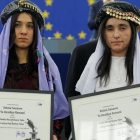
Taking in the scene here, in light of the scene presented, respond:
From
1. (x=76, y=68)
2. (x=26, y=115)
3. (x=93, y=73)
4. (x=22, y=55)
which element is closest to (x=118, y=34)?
(x=93, y=73)

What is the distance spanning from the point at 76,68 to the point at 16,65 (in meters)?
0.49

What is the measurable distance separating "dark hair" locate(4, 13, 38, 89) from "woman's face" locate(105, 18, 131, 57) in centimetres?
46

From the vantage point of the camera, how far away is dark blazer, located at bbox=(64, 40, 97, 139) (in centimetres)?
277

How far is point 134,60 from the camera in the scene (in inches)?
97.3

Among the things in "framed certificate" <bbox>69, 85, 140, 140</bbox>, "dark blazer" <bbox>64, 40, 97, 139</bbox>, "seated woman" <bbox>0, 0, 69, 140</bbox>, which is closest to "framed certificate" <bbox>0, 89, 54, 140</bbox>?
"framed certificate" <bbox>69, 85, 140, 140</bbox>

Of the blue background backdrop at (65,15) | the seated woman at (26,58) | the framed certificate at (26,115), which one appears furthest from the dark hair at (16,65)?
the blue background backdrop at (65,15)

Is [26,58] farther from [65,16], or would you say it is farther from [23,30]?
[65,16]

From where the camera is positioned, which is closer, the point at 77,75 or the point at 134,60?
the point at 134,60

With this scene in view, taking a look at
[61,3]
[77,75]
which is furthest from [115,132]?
[61,3]

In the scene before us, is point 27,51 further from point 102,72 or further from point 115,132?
point 115,132

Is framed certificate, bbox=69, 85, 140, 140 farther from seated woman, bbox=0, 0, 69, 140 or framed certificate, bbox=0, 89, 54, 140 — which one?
seated woman, bbox=0, 0, 69, 140

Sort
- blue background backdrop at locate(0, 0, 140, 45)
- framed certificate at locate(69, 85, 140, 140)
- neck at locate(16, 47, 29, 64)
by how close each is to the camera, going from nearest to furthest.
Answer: framed certificate at locate(69, 85, 140, 140) < neck at locate(16, 47, 29, 64) < blue background backdrop at locate(0, 0, 140, 45)

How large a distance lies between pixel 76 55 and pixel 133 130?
0.89 meters

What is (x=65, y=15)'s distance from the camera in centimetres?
504
